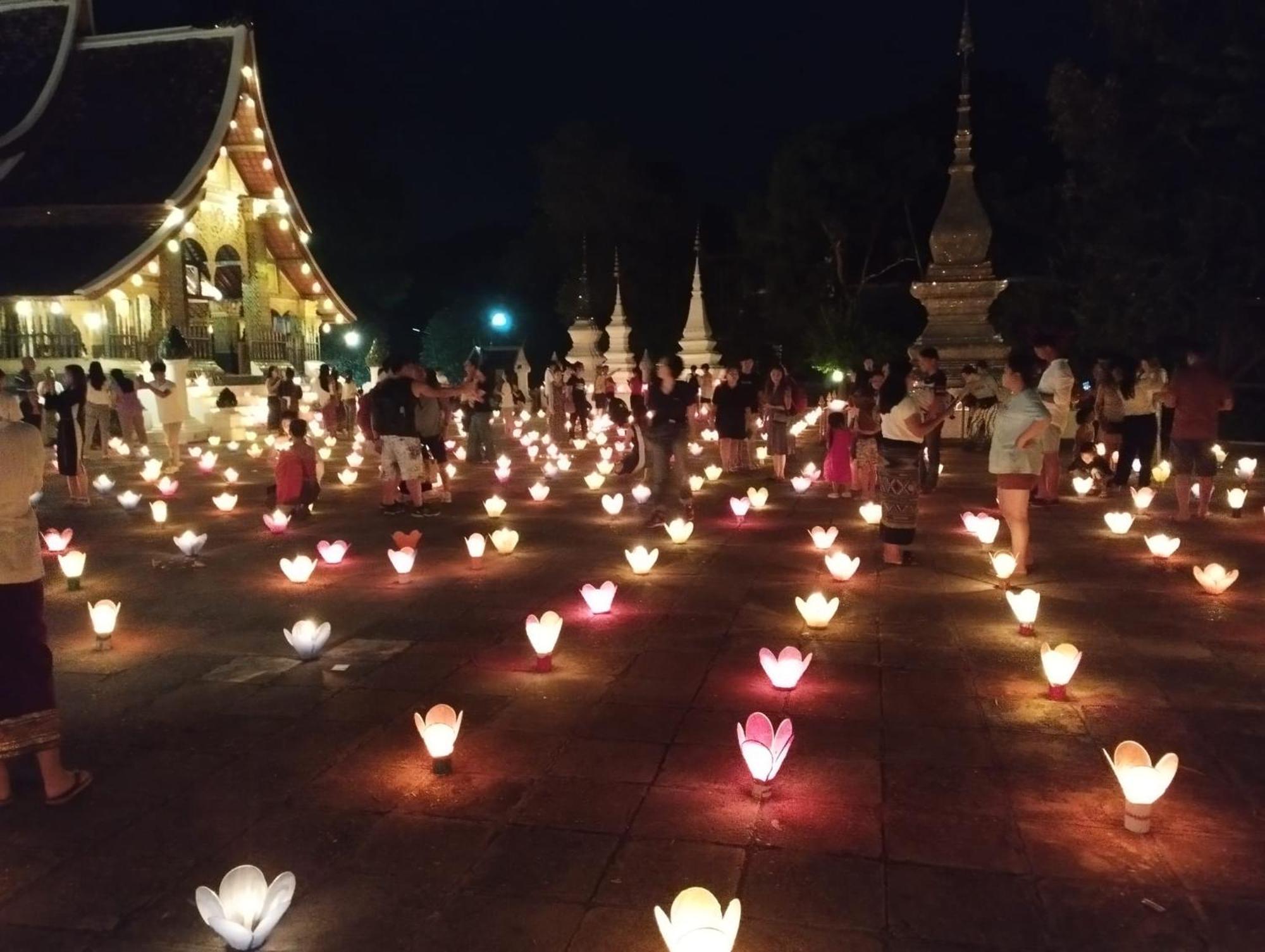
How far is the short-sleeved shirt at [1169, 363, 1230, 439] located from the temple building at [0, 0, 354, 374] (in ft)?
71.6

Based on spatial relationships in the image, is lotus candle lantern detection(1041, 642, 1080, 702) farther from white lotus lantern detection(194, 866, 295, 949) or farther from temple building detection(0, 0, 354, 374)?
temple building detection(0, 0, 354, 374)

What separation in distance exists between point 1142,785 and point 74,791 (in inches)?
170

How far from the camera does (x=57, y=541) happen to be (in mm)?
9578

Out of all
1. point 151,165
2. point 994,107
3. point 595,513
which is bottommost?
point 595,513

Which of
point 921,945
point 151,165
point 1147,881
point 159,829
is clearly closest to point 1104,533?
point 1147,881

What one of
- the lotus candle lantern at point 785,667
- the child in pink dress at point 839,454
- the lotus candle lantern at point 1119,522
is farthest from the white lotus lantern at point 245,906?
the child in pink dress at point 839,454

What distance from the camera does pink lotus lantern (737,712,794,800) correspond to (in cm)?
450

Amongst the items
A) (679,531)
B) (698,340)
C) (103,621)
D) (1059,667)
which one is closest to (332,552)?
(103,621)

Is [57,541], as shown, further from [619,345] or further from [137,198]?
[619,345]

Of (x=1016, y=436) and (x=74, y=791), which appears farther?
(x=1016, y=436)

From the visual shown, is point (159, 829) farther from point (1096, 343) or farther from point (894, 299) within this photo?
point (894, 299)

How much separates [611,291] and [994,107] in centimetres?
1591

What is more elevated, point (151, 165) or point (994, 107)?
point (994, 107)

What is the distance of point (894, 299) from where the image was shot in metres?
37.2
